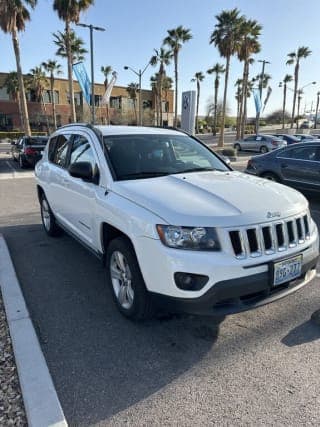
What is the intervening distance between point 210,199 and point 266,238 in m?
0.56

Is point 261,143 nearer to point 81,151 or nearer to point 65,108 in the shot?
point 81,151

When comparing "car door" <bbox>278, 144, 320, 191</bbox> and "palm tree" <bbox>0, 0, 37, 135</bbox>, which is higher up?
"palm tree" <bbox>0, 0, 37, 135</bbox>

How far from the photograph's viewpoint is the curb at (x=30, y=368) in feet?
6.91

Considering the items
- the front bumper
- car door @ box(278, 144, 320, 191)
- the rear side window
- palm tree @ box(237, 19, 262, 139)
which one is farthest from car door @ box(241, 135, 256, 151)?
the front bumper

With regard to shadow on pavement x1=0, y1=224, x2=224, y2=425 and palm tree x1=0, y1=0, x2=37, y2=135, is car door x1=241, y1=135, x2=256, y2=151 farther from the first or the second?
shadow on pavement x1=0, y1=224, x2=224, y2=425

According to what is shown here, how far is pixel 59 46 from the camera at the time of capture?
34.6m

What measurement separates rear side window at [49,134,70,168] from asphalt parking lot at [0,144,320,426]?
1791mm

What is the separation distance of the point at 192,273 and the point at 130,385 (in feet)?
3.04

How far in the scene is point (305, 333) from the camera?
10.1 ft

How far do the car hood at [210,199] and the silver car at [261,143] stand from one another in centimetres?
2307

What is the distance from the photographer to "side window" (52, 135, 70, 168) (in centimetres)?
477

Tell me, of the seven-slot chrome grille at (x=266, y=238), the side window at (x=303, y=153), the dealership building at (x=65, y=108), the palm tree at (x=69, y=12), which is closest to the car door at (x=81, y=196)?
the seven-slot chrome grille at (x=266, y=238)

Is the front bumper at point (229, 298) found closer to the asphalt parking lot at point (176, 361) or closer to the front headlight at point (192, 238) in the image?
the front headlight at point (192, 238)

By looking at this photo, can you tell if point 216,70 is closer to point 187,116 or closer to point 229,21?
point 229,21
